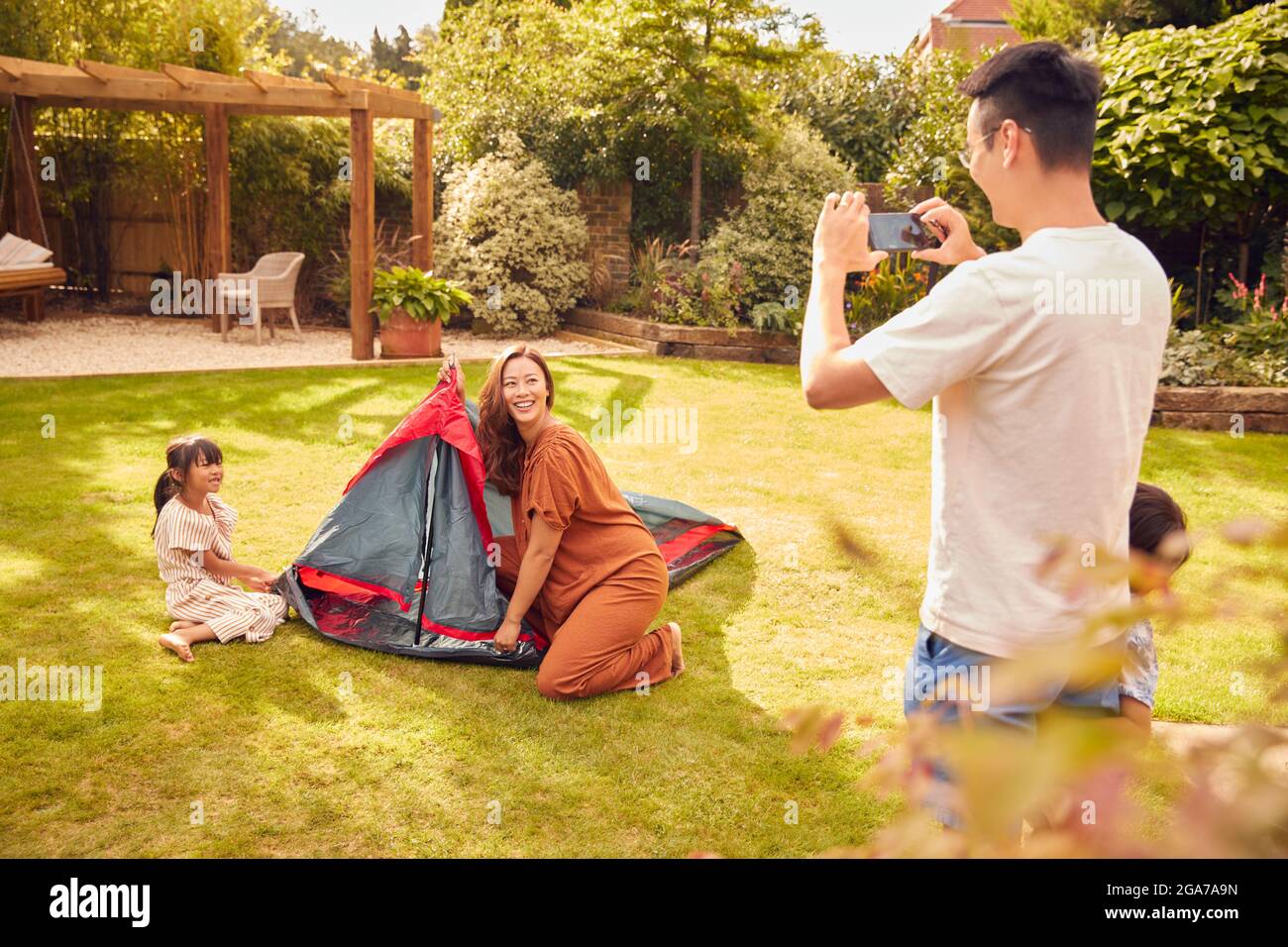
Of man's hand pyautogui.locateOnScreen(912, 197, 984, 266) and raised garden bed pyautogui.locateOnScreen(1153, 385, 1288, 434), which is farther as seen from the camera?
raised garden bed pyautogui.locateOnScreen(1153, 385, 1288, 434)

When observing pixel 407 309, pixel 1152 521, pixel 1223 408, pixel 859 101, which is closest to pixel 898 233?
pixel 1152 521

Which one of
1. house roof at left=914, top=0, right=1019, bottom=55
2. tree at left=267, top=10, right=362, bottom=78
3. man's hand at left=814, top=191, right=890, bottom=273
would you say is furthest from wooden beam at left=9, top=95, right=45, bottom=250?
tree at left=267, top=10, right=362, bottom=78

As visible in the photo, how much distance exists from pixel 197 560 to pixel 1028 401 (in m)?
3.71

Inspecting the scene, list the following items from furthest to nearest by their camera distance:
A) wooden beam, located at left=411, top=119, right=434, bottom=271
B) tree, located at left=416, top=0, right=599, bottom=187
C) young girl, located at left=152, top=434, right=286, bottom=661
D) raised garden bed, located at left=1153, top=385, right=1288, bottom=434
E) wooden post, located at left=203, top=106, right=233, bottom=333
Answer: tree, located at left=416, top=0, right=599, bottom=187 < wooden post, located at left=203, top=106, right=233, bottom=333 < wooden beam, located at left=411, top=119, right=434, bottom=271 < raised garden bed, located at left=1153, top=385, right=1288, bottom=434 < young girl, located at left=152, top=434, right=286, bottom=661

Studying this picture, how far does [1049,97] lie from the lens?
5.93 ft

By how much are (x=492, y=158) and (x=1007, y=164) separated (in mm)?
13543

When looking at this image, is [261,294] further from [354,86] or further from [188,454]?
[188,454]

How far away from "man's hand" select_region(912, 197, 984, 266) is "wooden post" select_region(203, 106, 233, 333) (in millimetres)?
12396

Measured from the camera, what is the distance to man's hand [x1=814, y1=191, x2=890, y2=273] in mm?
1981

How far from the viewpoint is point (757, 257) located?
13078mm

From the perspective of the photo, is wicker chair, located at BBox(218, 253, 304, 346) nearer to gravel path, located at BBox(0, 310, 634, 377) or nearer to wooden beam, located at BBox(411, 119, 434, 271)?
gravel path, located at BBox(0, 310, 634, 377)

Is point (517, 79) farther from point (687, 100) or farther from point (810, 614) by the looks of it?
point (810, 614)
